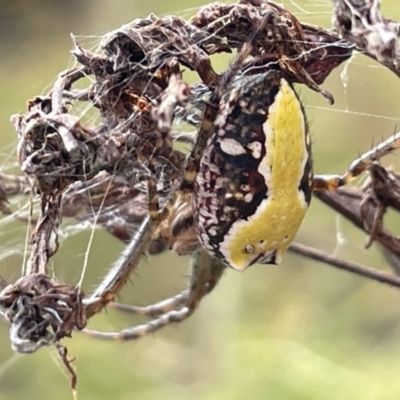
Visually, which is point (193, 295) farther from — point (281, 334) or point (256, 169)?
point (281, 334)

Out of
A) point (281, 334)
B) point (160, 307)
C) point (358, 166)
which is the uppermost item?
point (358, 166)

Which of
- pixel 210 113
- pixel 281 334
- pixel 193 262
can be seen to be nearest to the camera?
pixel 210 113

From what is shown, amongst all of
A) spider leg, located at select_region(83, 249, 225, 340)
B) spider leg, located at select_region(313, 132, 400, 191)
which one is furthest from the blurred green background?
spider leg, located at select_region(313, 132, 400, 191)

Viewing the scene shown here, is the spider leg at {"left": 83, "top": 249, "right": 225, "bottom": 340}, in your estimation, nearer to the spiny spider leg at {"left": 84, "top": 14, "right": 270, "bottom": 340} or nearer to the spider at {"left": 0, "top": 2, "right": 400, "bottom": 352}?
the spiny spider leg at {"left": 84, "top": 14, "right": 270, "bottom": 340}

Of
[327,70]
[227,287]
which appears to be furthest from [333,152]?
[327,70]

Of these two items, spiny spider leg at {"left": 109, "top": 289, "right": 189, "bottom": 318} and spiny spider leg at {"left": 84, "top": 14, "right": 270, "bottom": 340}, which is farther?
spiny spider leg at {"left": 109, "top": 289, "right": 189, "bottom": 318}

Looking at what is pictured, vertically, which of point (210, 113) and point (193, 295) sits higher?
point (210, 113)

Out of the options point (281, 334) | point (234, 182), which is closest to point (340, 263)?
point (234, 182)
